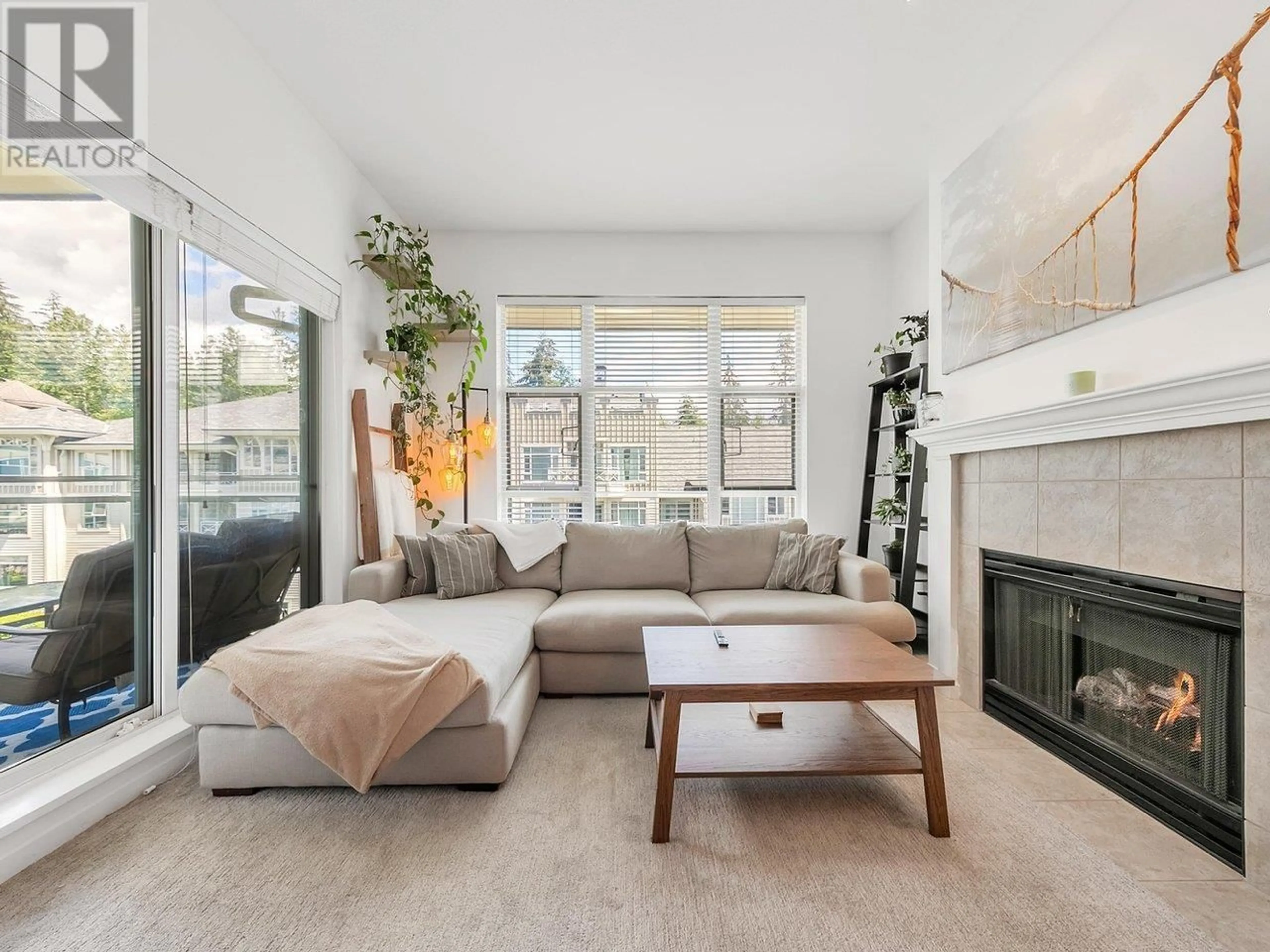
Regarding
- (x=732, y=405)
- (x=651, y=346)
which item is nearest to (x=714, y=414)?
(x=732, y=405)

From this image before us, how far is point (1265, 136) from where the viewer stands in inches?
64.3

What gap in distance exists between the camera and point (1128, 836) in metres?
1.81

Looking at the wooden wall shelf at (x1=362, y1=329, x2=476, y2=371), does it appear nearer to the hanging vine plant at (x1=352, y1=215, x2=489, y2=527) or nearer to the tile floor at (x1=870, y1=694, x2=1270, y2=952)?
the hanging vine plant at (x1=352, y1=215, x2=489, y2=527)

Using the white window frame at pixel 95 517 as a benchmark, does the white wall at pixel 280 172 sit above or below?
above

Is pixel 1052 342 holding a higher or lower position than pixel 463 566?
higher

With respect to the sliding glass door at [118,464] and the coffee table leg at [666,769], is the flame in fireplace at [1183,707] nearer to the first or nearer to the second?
the coffee table leg at [666,769]

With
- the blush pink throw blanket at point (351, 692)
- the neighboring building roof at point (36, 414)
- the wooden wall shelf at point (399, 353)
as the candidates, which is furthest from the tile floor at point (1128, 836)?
the wooden wall shelf at point (399, 353)

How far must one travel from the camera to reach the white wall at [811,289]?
4.38 metres

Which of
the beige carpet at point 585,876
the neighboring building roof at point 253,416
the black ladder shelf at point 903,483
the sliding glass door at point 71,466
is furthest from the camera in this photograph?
the black ladder shelf at point 903,483

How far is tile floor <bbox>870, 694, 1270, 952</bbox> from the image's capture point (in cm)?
146

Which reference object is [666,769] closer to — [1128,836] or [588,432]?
[1128,836]

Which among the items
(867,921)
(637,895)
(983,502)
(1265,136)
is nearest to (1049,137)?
(1265,136)

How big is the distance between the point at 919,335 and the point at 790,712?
98.9 inches

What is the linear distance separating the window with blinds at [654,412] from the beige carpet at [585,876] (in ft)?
8.21
